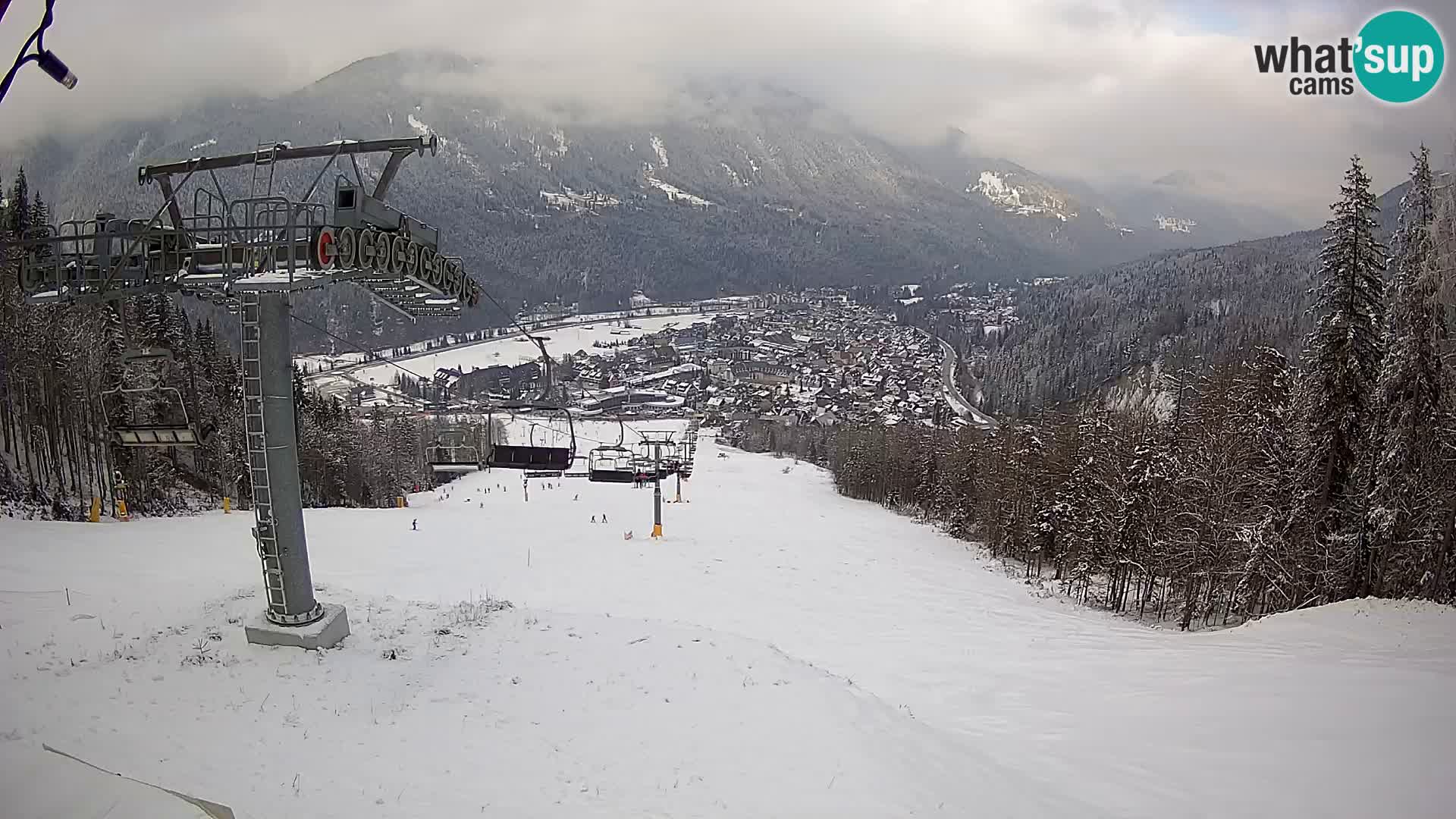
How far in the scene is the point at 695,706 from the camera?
31.5 feet

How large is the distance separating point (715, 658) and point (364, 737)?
16.7 feet

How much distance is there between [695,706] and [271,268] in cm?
771

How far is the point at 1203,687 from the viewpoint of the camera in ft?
43.0

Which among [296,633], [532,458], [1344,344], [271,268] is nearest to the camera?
[271,268]

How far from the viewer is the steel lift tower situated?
9008 mm

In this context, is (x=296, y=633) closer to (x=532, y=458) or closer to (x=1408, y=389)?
(x=532, y=458)

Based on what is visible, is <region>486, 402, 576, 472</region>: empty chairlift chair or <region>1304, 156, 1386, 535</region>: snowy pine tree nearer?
<region>1304, 156, 1386, 535</region>: snowy pine tree

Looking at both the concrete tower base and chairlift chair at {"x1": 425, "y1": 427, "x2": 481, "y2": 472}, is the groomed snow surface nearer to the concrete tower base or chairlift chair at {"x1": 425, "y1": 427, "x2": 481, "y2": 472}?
the concrete tower base

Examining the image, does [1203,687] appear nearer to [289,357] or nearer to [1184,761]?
[1184,761]

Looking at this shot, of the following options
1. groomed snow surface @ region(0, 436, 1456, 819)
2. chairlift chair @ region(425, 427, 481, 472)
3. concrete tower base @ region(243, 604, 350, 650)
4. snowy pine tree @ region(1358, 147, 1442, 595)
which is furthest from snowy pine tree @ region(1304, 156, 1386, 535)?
concrete tower base @ region(243, 604, 350, 650)

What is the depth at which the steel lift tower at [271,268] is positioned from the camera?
901 centimetres

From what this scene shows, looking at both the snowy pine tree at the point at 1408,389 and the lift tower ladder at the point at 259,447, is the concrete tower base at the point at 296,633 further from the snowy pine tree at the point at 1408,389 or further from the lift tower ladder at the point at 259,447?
the snowy pine tree at the point at 1408,389

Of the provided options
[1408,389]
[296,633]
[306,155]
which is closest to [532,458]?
[296,633]

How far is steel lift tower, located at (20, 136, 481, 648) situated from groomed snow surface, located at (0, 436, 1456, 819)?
4.61 feet
